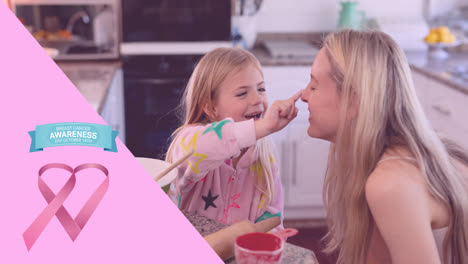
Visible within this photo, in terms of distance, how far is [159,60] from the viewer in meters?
3.12

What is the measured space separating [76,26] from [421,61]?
194 centimetres

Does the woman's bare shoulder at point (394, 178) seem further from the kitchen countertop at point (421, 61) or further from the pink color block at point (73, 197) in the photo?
the kitchen countertop at point (421, 61)

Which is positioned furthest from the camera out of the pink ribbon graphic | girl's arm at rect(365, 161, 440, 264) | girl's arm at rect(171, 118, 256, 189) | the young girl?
the young girl

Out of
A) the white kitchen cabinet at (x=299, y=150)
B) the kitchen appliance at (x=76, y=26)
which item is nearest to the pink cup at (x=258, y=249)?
the white kitchen cabinet at (x=299, y=150)

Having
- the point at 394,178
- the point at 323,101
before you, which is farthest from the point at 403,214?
the point at 323,101

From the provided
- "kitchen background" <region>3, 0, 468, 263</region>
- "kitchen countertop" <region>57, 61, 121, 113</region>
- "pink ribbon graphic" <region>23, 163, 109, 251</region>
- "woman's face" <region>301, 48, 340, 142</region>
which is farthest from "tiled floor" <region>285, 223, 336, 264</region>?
"pink ribbon graphic" <region>23, 163, 109, 251</region>

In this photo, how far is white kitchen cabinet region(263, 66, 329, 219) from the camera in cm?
305

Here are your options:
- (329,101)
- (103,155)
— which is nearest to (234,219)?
(329,101)

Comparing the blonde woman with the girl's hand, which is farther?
the girl's hand

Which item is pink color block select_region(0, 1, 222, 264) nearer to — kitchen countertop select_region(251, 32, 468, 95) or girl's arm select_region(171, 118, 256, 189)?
girl's arm select_region(171, 118, 256, 189)

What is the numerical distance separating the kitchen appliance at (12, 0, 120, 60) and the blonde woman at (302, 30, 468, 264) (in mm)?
2173

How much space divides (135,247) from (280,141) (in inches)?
94.3

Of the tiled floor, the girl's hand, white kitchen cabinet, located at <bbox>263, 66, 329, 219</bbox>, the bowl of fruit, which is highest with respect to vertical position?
the girl's hand

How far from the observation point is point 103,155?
0.81 metres
